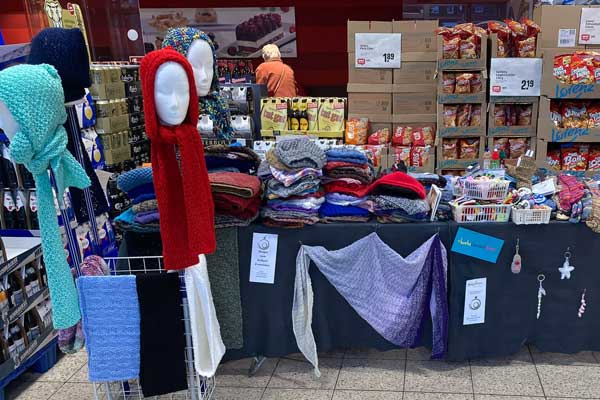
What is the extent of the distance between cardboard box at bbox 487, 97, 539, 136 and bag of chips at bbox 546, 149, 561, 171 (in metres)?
0.21

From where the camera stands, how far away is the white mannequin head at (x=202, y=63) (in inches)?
88.6

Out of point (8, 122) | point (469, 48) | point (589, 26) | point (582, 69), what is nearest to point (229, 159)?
point (8, 122)

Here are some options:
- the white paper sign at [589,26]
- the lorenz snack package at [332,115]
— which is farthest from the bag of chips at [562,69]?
the lorenz snack package at [332,115]

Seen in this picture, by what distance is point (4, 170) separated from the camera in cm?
310

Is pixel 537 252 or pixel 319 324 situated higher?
pixel 537 252

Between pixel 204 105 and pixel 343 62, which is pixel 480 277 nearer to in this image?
pixel 204 105

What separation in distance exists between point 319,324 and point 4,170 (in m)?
2.12

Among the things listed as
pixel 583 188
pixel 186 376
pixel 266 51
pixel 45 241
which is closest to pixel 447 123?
pixel 583 188

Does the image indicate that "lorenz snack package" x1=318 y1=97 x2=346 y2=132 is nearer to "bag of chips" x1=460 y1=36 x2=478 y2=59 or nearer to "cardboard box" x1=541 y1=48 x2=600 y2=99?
"bag of chips" x1=460 y1=36 x2=478 y2=59

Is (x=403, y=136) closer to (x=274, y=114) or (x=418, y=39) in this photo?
(x=418, y=39)

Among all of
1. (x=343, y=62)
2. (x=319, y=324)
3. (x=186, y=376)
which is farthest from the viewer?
(x=343, y=62)

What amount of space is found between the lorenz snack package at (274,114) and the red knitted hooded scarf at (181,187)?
2472 millimetres

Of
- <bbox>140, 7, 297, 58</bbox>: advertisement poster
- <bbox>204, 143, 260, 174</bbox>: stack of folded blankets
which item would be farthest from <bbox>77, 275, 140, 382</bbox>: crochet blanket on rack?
<bbox>140, 7, 297, 58</bbox>: advertisement poster

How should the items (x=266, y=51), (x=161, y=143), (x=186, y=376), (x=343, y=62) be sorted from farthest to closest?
(x=343, y=62)
(x=266, y=51)
(x=186, y=376)
(x=161, y=143)
